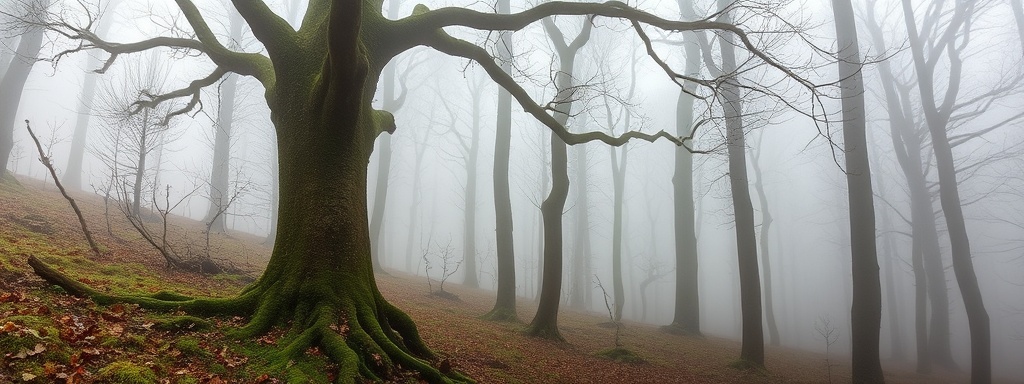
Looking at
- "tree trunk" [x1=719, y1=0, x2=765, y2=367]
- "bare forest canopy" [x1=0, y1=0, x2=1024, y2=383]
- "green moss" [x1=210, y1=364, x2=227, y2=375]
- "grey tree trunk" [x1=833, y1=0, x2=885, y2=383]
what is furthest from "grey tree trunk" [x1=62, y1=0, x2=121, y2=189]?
"grey tree trunk" [x1=833, y1=0, x2=885, y2=383]

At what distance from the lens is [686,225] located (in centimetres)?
1493

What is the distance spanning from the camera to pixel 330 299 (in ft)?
12.9

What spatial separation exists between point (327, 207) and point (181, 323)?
4.53ft

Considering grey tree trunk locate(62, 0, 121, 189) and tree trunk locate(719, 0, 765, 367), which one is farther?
grey tree trunk locate(62, 0, 121, 189)

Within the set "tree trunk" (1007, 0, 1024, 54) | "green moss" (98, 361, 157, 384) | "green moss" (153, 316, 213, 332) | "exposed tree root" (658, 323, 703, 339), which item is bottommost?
"exposed tree root" (658, 323, 703, 339)

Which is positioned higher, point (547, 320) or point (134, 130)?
point (134, 130)

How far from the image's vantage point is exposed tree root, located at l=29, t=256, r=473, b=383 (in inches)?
140

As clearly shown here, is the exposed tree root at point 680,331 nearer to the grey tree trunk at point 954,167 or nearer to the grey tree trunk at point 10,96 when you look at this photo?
the grey tree trunk at point 954,167

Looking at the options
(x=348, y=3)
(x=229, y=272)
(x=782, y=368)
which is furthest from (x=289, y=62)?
(x=782, y=368)

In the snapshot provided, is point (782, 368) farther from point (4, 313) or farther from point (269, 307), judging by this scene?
point (4, 313)

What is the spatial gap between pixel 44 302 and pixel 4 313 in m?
0.56

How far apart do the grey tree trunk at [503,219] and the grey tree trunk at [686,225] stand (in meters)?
5.32

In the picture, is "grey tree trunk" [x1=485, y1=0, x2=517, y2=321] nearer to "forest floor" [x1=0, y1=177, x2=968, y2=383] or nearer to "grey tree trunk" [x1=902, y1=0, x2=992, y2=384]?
"forest floor" [x1=0, y1=177, x2=968, y2=383]

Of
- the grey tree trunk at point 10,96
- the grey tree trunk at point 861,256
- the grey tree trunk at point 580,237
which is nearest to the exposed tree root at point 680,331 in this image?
the grey tree trunk at point 861,256
